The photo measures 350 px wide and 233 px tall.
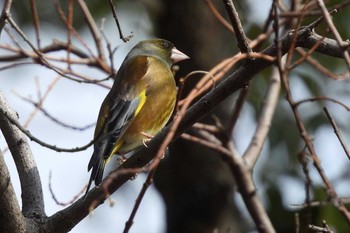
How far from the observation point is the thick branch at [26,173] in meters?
3.86

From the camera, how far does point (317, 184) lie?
616 centimetres

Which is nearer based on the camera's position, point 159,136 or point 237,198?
point 159,136

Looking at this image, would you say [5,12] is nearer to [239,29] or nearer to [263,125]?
[239,29]

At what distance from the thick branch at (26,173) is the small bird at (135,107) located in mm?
670

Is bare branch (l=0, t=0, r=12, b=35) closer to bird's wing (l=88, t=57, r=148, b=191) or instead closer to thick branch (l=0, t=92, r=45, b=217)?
thick branch (l=0, t=92, r=45, b=217)

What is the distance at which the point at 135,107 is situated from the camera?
4.93m

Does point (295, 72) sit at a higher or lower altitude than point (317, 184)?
higher

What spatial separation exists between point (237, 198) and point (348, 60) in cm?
455

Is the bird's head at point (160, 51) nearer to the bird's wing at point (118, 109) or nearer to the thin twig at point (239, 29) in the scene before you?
the bird's wing at point (118, 109)

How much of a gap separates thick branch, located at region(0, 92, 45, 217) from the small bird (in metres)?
0.67

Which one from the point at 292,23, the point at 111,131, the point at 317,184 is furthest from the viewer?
the point at 317,184

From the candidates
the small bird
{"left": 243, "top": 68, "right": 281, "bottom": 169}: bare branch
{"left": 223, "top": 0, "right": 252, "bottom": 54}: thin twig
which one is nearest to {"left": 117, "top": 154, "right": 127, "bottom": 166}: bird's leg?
the small bird

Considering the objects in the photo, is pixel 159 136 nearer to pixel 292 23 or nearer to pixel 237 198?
pixel 292 23

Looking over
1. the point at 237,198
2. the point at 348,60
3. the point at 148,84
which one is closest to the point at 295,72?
the point at 237,198
